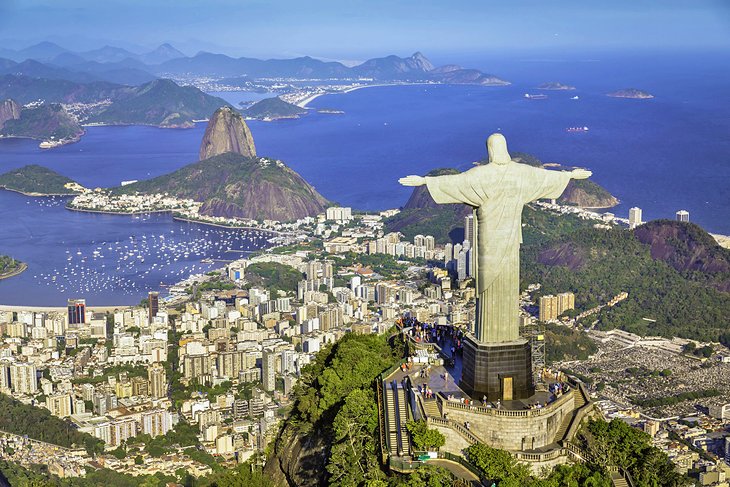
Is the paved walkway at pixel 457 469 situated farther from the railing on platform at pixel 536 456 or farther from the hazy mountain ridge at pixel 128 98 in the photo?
the hazy mountain ridge at pixel 128 98

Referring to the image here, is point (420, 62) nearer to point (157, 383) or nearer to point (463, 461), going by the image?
point (157, 383)

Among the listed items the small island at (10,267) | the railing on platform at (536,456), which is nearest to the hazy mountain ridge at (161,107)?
the small island at (10,267)

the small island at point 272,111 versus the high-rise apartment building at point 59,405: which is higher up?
the small island at point 272,111

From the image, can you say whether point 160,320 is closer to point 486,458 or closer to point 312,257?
point 312,257

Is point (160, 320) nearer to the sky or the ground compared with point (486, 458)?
nearer to the ground

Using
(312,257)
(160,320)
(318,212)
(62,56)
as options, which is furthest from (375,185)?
(62,56)

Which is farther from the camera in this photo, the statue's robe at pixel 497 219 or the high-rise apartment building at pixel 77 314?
the high-rise apartment building at pixel 77 314
